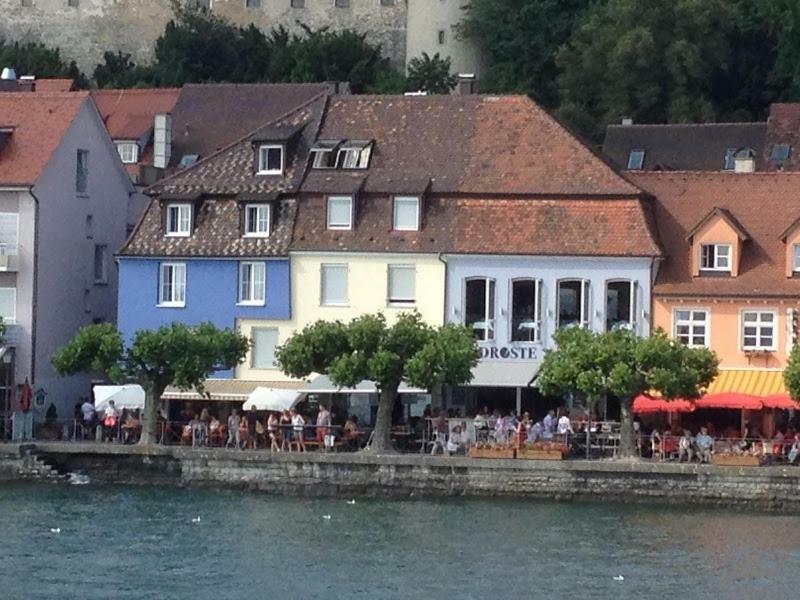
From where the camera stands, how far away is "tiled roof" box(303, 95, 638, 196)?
78812 millimetres

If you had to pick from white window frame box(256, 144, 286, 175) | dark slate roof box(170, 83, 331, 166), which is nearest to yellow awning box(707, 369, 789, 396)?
white window frame box(256, 144, 286, 175)

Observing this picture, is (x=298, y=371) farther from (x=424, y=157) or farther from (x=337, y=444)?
(x=424, y=157)

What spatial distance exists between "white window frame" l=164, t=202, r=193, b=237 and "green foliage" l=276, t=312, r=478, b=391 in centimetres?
811

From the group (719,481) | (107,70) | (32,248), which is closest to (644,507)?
(719,481)

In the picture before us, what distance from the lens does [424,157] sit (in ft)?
264

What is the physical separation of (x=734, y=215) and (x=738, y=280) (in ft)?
7.24

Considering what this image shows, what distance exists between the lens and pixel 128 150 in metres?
102

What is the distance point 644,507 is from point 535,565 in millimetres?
9887

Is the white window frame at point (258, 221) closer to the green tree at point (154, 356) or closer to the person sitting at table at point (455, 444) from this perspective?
the green tree at point (154, 356)

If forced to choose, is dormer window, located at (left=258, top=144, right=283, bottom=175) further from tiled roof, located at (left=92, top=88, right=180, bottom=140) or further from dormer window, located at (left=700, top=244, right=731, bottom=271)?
tiled roof, located at (left=92, top=88, right=180, bottom=140)

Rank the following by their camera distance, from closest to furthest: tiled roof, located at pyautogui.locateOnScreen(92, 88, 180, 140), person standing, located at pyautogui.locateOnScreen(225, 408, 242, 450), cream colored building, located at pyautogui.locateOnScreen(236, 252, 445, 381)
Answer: person standing, located at pyautogui.locateOnScreen(225, 408, 242, 450), cream colored building, located at pyautogui.locateOnScreen(236, 252, 445, 381), tiled roof, located at pyautogui.locateOnScreen(92, 88, 180, 140)

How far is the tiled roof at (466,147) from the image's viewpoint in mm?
78812

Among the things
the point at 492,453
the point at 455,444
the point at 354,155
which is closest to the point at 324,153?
the point at 354,155

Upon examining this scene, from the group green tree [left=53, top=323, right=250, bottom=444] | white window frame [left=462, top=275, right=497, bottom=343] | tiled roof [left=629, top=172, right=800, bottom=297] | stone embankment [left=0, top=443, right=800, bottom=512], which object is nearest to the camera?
stone embankment [left=0, top=443, right=800, bottom=512]
